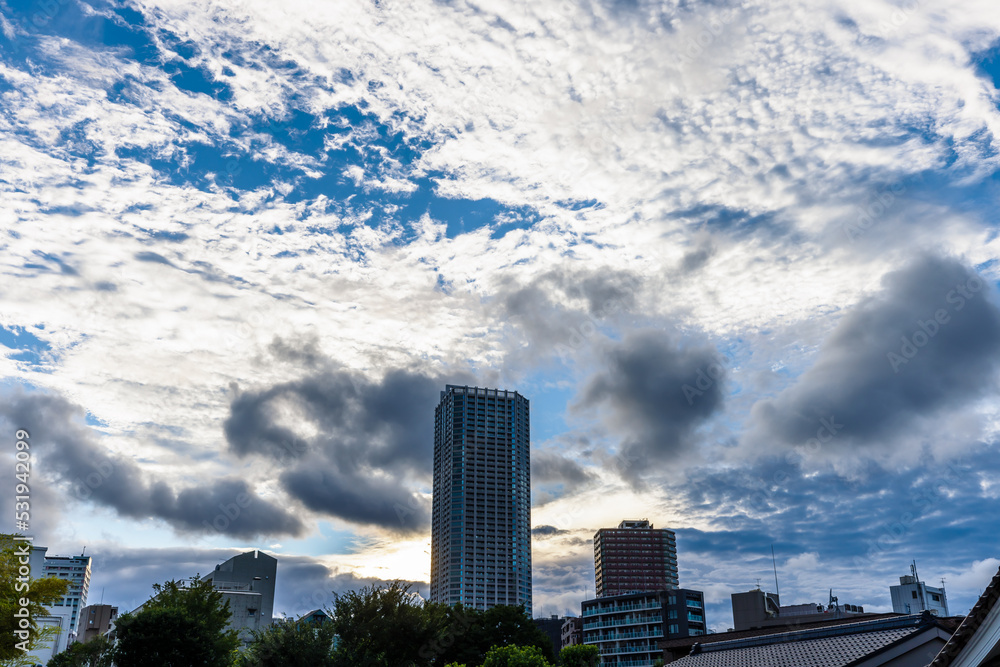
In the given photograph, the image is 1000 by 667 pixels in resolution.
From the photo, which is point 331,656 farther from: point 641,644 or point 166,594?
point 641,644

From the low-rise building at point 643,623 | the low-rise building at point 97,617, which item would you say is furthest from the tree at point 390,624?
the low-rise building at point 97,617

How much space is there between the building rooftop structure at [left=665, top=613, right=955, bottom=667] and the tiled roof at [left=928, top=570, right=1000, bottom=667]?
1118 centimetres

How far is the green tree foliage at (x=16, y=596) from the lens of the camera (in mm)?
17859

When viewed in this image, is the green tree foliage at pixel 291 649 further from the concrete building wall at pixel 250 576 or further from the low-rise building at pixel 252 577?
the concrete building wall at pixel 250 576

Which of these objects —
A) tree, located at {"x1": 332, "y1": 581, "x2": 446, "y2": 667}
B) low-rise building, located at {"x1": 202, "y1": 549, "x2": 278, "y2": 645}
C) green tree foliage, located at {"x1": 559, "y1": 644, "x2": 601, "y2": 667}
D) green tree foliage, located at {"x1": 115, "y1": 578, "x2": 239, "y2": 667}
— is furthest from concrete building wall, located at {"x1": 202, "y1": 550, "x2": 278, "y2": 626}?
green tree foliage, located at {"x1": 115, "y1": 578, "x2": 239, "y2": 667}

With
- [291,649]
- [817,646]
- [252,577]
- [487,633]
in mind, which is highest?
[252,577]

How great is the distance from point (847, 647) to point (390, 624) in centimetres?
3513

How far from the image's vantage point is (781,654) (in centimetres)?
2312

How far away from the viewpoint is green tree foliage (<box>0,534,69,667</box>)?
17859mm

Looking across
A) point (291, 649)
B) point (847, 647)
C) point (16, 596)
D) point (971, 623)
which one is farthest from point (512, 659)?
point (971, 623)

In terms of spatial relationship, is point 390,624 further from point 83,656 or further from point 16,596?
point 83,656

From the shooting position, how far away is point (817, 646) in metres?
22.7

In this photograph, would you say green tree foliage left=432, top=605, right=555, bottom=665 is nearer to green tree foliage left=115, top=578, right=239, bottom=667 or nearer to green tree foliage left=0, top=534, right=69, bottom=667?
green tree foliage left=115, top=578, right=239, bottom=667

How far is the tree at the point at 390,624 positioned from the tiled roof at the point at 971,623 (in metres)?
41.2
